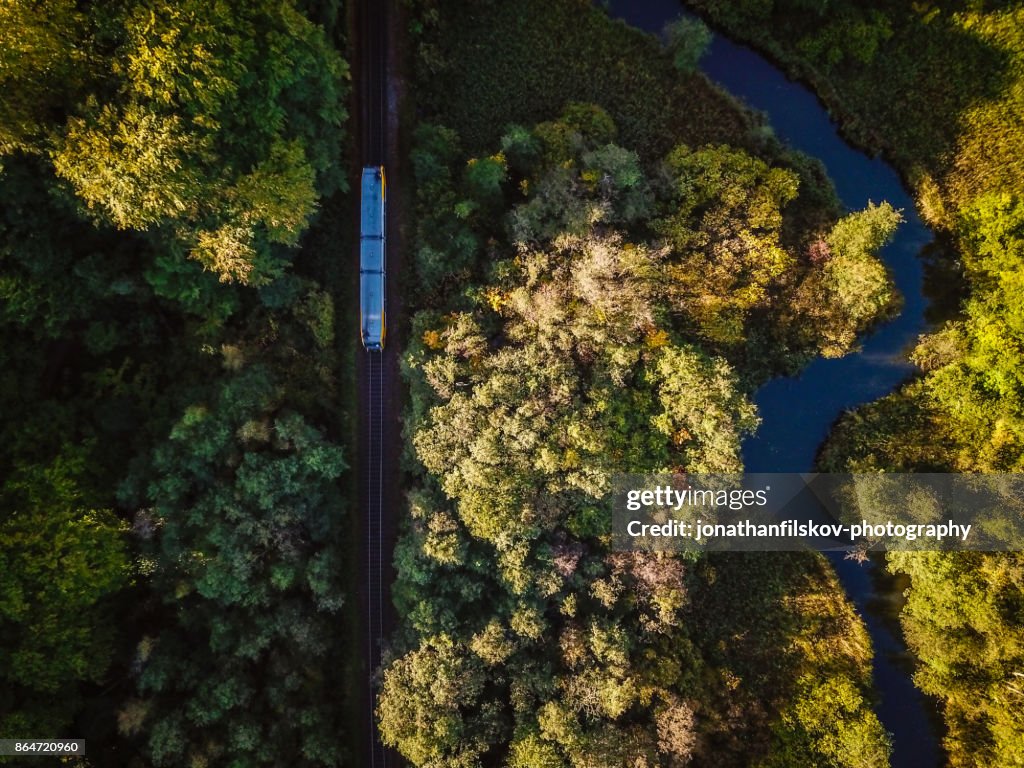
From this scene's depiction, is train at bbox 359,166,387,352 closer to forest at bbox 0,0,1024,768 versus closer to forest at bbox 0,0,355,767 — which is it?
forest at bbox 0,0,1024,768

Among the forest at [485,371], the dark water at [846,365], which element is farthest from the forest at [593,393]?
the dark water at [846,365]

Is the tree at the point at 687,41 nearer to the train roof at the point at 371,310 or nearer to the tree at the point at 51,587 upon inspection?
the train roof at the point at 371,310

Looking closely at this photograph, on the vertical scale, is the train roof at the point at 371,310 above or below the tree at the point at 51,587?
above

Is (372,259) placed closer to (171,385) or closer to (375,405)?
(375,405)

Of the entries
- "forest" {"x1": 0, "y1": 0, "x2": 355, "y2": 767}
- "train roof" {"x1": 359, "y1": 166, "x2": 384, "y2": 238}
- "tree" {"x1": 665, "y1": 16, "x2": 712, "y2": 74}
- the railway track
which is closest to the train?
"train roof" {"x1": 359, "y1": 166, "x2": 384, "y2": 238}

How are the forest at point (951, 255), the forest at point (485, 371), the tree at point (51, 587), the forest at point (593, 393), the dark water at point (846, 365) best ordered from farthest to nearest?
the dark water at point (846, 365), the forest at point (951, 255), the forest at point (593, 393), the forest at point (485, 371), the tree at point (51, 587)

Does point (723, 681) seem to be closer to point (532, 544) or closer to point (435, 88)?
point (532, 544)
